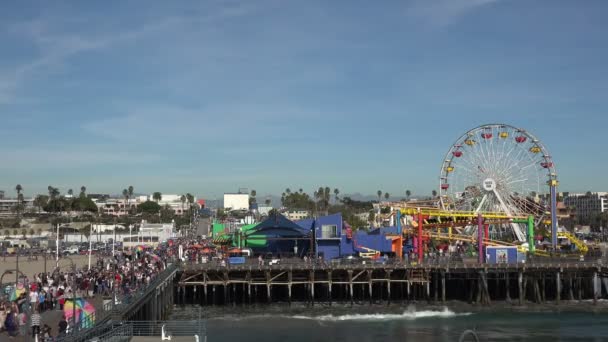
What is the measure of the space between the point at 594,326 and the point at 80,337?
33.5 meters

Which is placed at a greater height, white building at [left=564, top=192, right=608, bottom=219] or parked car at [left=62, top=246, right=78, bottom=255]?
white building at [left=564, top=192, right=608, bottom=219]

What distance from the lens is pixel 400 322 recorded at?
4469cm

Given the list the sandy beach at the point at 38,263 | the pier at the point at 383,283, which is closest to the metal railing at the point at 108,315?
the pier at the point at 383,283

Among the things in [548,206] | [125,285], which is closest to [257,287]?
[125,285]

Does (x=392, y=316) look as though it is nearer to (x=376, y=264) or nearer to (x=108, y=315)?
(x=376, y=264)

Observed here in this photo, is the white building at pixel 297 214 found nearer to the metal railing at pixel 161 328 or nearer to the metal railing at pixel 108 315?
the metal railing at pixel 108 315

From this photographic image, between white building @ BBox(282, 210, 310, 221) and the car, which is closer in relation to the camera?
the car

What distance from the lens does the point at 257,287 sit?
5484cm

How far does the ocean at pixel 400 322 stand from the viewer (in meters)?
39.7

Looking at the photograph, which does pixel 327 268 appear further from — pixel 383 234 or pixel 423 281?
pixel 383 234

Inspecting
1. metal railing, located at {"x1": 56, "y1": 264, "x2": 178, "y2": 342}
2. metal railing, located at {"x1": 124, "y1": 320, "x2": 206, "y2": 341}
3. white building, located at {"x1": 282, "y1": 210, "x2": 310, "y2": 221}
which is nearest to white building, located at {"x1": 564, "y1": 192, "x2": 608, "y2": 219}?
white building, located at {"x1": 282, "y1": 210, "x2": 310, "y2": 221}

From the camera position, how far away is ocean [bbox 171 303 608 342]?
39.7 metres

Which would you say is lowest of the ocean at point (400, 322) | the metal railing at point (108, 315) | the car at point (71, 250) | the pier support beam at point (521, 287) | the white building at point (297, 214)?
the ocean at point (400, 322)

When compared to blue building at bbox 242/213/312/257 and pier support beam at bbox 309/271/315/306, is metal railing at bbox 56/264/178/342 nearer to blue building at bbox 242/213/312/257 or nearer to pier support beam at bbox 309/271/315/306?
pier support beam at bbox 309/271/315/306
